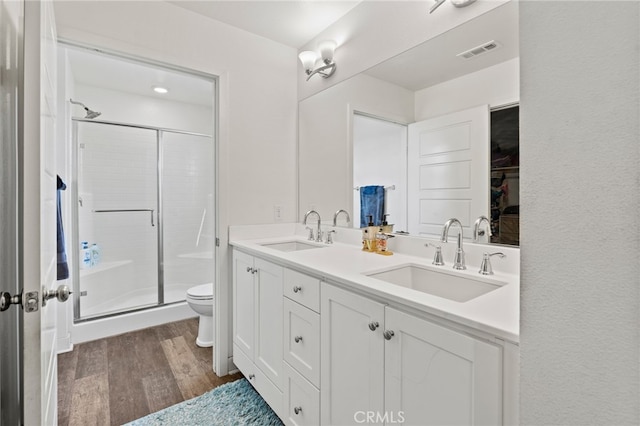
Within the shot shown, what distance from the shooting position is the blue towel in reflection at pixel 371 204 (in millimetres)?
1875

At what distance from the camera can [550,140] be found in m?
0.48

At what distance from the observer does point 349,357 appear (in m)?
1.15

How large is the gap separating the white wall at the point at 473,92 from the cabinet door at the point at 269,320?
1116 mm

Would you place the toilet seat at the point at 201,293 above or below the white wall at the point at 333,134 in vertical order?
below

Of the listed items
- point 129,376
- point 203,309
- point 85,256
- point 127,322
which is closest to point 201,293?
point 203,309

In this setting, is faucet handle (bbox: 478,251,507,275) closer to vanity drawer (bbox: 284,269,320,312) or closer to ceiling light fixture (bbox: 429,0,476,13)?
vanity drawer (bbox: 284,269,320,312)

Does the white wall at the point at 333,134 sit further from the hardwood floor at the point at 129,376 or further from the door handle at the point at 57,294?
the door handle at the point at 57,294

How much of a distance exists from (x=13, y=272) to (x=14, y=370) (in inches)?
12.7

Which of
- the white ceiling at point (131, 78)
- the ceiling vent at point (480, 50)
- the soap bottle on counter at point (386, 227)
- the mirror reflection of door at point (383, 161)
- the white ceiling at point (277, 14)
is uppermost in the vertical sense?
the white ceiling at point (277, 14)

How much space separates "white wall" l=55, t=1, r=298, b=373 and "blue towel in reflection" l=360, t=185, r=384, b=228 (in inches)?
26.2

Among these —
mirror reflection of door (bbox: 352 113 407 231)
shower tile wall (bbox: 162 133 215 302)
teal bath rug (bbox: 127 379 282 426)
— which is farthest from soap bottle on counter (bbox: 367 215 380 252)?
shower tile wall (bbox: 162 133 215 302)

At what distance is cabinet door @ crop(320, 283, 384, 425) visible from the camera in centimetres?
104

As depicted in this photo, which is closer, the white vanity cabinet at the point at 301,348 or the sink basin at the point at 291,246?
the white vanity cabinet at the point at 301,348

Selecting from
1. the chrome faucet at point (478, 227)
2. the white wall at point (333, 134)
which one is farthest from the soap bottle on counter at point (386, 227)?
the chrome faucet at point (478, 227)
